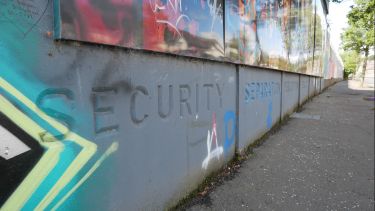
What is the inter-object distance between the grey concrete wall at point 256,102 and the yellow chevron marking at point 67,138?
121 inches

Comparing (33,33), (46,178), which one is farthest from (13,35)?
(46,178)

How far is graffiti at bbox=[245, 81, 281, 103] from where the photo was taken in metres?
5.16

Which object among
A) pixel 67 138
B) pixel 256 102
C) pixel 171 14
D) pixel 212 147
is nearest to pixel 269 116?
pixel 256 102

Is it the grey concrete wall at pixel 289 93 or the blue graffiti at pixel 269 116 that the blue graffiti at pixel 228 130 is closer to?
the blue graffiti at pixel 269 116

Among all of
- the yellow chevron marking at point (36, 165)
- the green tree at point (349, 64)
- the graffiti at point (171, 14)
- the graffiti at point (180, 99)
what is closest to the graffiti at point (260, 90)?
the graffiti at point (180, 99)

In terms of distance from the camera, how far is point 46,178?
170 cm

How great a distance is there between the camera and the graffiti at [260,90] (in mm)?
5156

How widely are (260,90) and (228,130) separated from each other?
191 centimetres

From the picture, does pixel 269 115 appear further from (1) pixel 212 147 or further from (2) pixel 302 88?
(2) pixel 302 88

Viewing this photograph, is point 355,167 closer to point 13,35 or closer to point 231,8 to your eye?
point 231,8

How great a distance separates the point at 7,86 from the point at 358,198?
3665mm

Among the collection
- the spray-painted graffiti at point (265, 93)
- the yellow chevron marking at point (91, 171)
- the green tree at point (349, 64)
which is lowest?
the yellow chevron marking at point (91, 171)

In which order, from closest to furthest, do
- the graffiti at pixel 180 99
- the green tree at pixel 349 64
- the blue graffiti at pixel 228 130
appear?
the graffiti at pixel 180 99
the blue graffiti at pixel 228 130
the green tree at pixel 349 64

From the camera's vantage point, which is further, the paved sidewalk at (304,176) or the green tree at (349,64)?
the green tree at (349,64)
